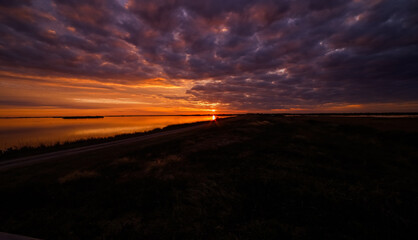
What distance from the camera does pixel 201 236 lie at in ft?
13.2

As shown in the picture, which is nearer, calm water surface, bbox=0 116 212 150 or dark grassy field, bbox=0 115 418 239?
dark grassy field, bbox=0 115 418 239

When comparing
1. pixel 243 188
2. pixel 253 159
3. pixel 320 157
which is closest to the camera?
pixel 243 188

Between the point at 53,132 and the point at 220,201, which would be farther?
the point at 53,132

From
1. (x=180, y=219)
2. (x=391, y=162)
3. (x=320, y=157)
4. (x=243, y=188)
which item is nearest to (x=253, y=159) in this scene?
(x=243, y=188)

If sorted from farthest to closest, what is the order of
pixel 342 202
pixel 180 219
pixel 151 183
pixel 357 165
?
pixel 357 165 < pixel 151 183 < pixel 342 202 < pixel 180 219

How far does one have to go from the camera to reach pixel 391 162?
9859mm

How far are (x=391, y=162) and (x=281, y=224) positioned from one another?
1104 cm

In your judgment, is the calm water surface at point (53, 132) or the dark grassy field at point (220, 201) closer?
the dark grassy field at point (220, 201)

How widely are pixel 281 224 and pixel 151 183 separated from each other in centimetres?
547

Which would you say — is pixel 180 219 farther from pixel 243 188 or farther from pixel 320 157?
pixel 320 157

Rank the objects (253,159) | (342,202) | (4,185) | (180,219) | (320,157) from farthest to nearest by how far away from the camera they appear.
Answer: (320,157), (253,159), (4,185), (342,202), (180,219)

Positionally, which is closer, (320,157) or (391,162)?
(391,162)

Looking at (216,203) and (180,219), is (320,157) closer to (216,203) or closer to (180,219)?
(216,203)

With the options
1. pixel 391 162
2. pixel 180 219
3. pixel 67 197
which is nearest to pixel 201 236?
pixel 180 219
